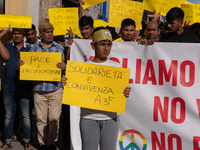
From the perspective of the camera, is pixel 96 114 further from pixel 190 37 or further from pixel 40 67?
pixel 190 37

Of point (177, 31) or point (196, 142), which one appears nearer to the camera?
point (196, 142)

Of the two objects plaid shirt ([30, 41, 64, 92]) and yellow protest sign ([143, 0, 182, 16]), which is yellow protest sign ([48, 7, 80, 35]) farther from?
yellow protest sign ([143, 0, 182, 16])

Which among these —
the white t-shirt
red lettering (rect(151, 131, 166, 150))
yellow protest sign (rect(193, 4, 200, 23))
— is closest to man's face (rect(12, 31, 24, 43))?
the white t-shirt

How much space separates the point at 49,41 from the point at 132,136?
1827 millimetres

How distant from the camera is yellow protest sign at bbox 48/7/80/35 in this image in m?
4.41

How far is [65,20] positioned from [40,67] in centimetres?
130

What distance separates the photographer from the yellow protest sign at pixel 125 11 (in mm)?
4234

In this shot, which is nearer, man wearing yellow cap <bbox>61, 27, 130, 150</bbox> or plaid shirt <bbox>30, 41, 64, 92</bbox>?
man wearing yellow cap <bbox>61, 27, 130, 150</bbox>

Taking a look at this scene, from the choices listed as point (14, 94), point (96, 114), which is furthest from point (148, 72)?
point (14, 94)

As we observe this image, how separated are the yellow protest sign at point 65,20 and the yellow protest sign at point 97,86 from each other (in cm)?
203

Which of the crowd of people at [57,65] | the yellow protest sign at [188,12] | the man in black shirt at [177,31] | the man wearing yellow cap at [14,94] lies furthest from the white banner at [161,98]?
the yellow protest sign at [188,12]

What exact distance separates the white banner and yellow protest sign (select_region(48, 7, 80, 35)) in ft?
4.52

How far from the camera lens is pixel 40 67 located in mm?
3494

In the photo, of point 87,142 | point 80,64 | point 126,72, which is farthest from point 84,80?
point 87,142
